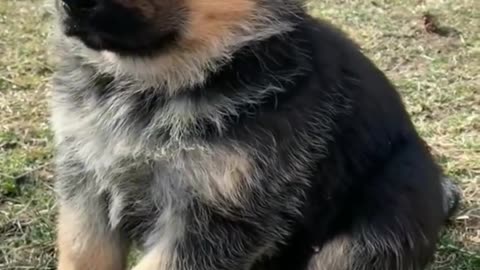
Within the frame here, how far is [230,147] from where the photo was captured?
3.81m

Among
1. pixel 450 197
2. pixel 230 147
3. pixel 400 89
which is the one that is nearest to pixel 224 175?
pixel 230 147

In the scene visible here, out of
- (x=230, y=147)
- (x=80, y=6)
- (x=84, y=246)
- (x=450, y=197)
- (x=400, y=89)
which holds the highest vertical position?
(x=80, y=6)

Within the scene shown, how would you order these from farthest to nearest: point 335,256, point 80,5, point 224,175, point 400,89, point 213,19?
point 400,89
point 335,256
point 213,19
point 224,175
point 80,5

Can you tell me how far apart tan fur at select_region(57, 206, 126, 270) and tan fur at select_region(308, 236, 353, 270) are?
2.91 ft

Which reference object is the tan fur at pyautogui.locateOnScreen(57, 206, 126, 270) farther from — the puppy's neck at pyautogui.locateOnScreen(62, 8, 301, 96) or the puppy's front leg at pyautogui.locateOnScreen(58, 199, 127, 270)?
the puppy's neck at pyautogui.locateOnScreen(62, 8, 301, 96)

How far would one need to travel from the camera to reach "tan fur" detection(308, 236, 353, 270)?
4137 mm

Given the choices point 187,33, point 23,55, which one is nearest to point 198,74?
point 187,33

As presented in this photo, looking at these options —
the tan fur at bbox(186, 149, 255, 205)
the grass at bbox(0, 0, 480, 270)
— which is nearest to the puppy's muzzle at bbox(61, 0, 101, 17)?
the tan fur at bbox(186, 149, 255, 205)

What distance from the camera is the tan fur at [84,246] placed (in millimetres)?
4293

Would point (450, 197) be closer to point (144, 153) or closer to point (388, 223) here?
point (388, 223)

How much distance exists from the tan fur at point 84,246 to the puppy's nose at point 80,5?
3.67ft

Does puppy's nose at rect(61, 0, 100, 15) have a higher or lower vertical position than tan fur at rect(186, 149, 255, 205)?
higher

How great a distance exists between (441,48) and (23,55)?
126 inches

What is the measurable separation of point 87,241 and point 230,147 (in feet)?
2.96
